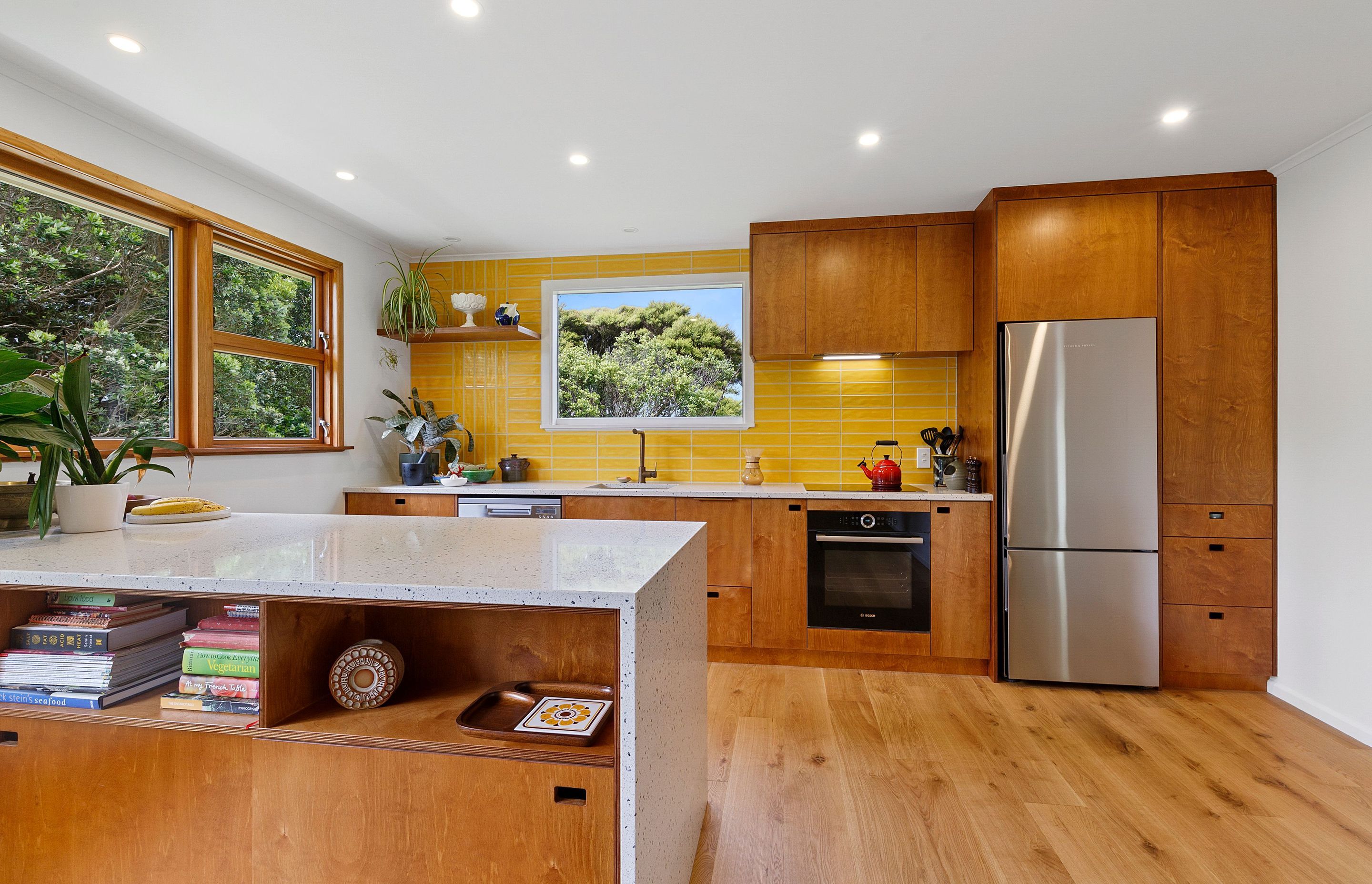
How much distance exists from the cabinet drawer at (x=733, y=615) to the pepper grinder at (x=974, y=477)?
1236 mm

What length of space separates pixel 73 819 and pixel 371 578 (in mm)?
827

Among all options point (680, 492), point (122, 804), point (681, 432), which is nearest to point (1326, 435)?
point (680, 492)

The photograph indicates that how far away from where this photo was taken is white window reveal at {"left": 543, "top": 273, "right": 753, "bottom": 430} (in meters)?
3.87

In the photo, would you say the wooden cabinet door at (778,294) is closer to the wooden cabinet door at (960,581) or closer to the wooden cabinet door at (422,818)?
the wooden cabinet door at (960,581)

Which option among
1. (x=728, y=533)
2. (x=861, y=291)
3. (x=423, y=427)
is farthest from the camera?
(x=423, y=427)

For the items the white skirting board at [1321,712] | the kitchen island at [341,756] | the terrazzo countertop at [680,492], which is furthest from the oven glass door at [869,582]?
the kitchen island at [341,756]

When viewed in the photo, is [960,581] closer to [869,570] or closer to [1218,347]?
[869,570]

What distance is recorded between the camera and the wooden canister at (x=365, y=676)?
125 centimetres

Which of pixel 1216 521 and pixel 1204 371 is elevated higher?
pixel 1204 371

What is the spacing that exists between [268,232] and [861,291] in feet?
9.73

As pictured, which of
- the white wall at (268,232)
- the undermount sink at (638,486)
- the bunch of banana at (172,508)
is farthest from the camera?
the undermount sink at (638,486)

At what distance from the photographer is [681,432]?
154 inches

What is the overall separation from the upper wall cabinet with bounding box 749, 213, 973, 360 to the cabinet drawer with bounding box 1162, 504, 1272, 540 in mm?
1214

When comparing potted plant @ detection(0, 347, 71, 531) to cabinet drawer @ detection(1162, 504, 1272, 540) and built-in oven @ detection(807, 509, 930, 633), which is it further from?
cabinet drawer @ detection(1162, 504, 1272, 540)
